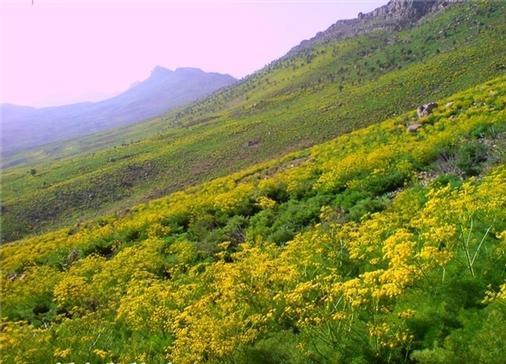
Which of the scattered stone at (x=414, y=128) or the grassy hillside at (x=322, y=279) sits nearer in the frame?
the grassy hillside at (x=322, y=279)

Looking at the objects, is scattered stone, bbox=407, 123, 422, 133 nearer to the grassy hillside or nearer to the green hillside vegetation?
the grassy hillside

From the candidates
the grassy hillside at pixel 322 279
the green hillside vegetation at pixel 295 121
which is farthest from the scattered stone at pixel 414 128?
the green hillside vegetation at pixel 295 121

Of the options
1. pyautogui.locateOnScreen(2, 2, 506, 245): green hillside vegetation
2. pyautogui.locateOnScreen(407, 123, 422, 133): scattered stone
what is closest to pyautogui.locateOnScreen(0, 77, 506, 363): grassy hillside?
pyautogui.locateOnScreen(407, 123, 422, 133): scattered stone

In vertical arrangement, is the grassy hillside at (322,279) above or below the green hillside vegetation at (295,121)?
above

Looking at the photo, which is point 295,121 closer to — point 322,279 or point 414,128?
point 414,128

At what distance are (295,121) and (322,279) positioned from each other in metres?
61.9

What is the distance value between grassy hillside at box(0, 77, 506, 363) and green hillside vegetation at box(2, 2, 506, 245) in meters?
32.4

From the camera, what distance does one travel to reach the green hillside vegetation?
57281mm

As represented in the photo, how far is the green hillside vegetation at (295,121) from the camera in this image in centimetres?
5728

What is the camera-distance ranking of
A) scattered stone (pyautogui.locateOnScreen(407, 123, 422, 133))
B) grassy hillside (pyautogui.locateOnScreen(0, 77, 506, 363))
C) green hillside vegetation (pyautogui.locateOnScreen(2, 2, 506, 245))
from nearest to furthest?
grassy hillside (pyautogui.locateOnScreen(0, 77, 506, 363)), scattered stone (pyautogui.locateOnScreen(407, 123, 422, 133)), green hillside vegetation (pyautogui.locateOnScreen(2, 2, 506, 245))

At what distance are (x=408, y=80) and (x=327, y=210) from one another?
2158 inches

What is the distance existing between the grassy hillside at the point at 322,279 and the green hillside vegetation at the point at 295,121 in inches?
1277

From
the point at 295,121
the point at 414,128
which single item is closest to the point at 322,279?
the point at 414,128

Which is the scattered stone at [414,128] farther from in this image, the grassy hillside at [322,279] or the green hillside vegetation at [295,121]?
the green hillside vegetation at [295,121]
